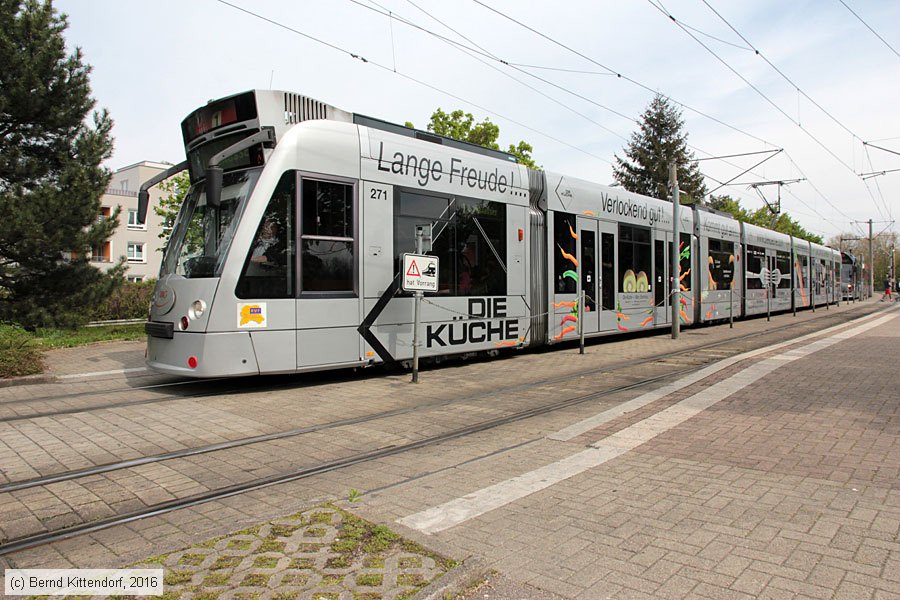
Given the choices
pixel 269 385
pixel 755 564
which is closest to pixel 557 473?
pixel 755 564

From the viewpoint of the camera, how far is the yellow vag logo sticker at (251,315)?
7.57 meters

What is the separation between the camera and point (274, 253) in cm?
779

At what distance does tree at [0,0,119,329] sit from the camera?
39.8 ft

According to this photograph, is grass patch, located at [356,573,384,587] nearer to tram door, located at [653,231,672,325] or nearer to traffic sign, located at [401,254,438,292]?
traffic sign, located at [401,254,438,292]

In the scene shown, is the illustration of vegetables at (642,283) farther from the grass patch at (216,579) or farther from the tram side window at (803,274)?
the tram side window at (803,274)

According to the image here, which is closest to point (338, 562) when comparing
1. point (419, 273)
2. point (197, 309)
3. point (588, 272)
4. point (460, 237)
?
point (197, 309)

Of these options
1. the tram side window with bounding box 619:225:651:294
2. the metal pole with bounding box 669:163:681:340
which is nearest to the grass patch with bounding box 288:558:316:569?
the tram side window with bounding box 619:225:651:294

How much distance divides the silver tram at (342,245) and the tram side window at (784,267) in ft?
53.2

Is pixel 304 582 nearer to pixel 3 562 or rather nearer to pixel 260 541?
pixel 260 541

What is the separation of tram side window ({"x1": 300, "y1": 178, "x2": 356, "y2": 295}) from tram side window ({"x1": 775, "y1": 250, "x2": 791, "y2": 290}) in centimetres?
2241

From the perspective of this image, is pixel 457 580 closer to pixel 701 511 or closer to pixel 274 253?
pixel 701 511

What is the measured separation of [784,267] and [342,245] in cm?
2405

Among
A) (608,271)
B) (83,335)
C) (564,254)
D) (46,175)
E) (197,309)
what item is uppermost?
(46,175)

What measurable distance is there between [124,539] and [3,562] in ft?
1.85
